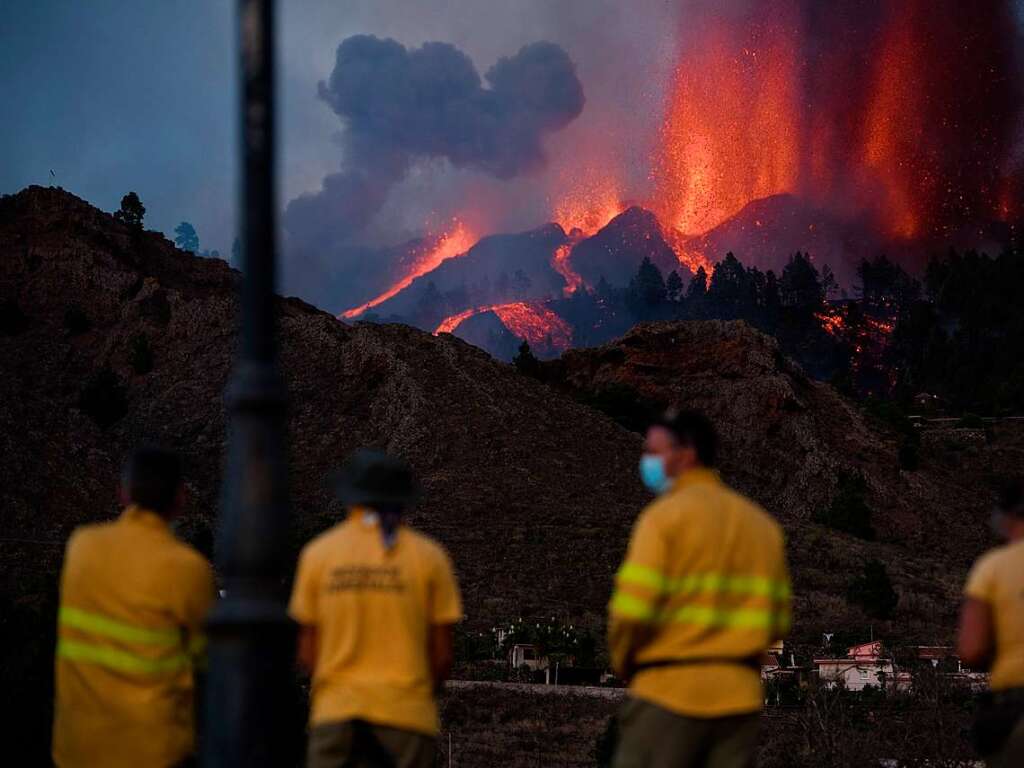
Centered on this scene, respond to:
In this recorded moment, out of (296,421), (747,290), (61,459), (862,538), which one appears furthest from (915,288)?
(61,459)

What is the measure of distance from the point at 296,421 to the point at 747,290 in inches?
3595

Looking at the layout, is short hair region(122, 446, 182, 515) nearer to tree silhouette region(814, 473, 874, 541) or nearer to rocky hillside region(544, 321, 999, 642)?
rocky hillside region(544, 321, 999, 642)

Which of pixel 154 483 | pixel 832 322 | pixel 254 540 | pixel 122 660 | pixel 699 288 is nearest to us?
pixel 254 540

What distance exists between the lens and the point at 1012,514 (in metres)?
4.86

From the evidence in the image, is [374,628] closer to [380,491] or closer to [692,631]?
[380,491]

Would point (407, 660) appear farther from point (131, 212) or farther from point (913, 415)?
point (913, 415)

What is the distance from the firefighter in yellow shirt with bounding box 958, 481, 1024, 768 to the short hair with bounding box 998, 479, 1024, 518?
0.20 ft

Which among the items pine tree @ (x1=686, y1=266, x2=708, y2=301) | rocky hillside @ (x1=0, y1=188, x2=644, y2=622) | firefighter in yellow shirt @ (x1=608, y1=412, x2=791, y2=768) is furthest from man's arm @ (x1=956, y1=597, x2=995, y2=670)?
pine tree @ (x1=686, y1=266, x2=708, y2=301)

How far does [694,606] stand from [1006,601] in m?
1.24

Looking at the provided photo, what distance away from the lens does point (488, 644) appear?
3127 cm

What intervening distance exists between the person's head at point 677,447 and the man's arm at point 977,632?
115 cm

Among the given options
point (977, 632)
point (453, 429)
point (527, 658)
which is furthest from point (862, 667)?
point (453, 429)

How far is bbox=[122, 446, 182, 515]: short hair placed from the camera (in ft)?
15.5

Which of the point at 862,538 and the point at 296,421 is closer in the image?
the point at 862,538
